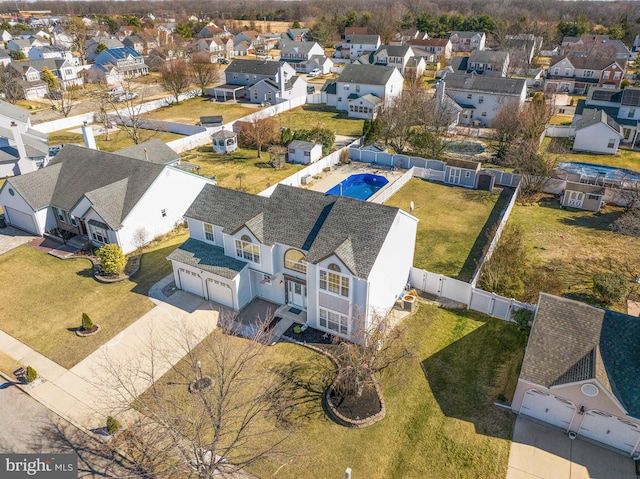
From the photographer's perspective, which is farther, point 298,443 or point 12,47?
point 12,47

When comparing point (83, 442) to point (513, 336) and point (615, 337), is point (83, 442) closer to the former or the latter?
point (513, 336)

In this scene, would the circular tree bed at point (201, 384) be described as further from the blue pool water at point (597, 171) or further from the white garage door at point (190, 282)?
the blue pool water at point (597, 171)

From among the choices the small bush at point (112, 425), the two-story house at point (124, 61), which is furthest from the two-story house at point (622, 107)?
the two-story house at point (124, 61)

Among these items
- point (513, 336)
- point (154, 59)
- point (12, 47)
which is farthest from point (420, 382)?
point (12, 47)

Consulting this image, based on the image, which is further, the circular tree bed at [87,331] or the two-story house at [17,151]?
the two-story house at [17,151]

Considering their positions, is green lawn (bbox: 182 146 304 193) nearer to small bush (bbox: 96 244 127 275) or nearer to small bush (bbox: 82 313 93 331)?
small bush (bbox: 96 244 127 275)

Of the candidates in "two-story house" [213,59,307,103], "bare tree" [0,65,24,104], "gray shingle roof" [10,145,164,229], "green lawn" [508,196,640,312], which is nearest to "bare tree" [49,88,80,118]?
"bare tree" [0,65,24,104]
